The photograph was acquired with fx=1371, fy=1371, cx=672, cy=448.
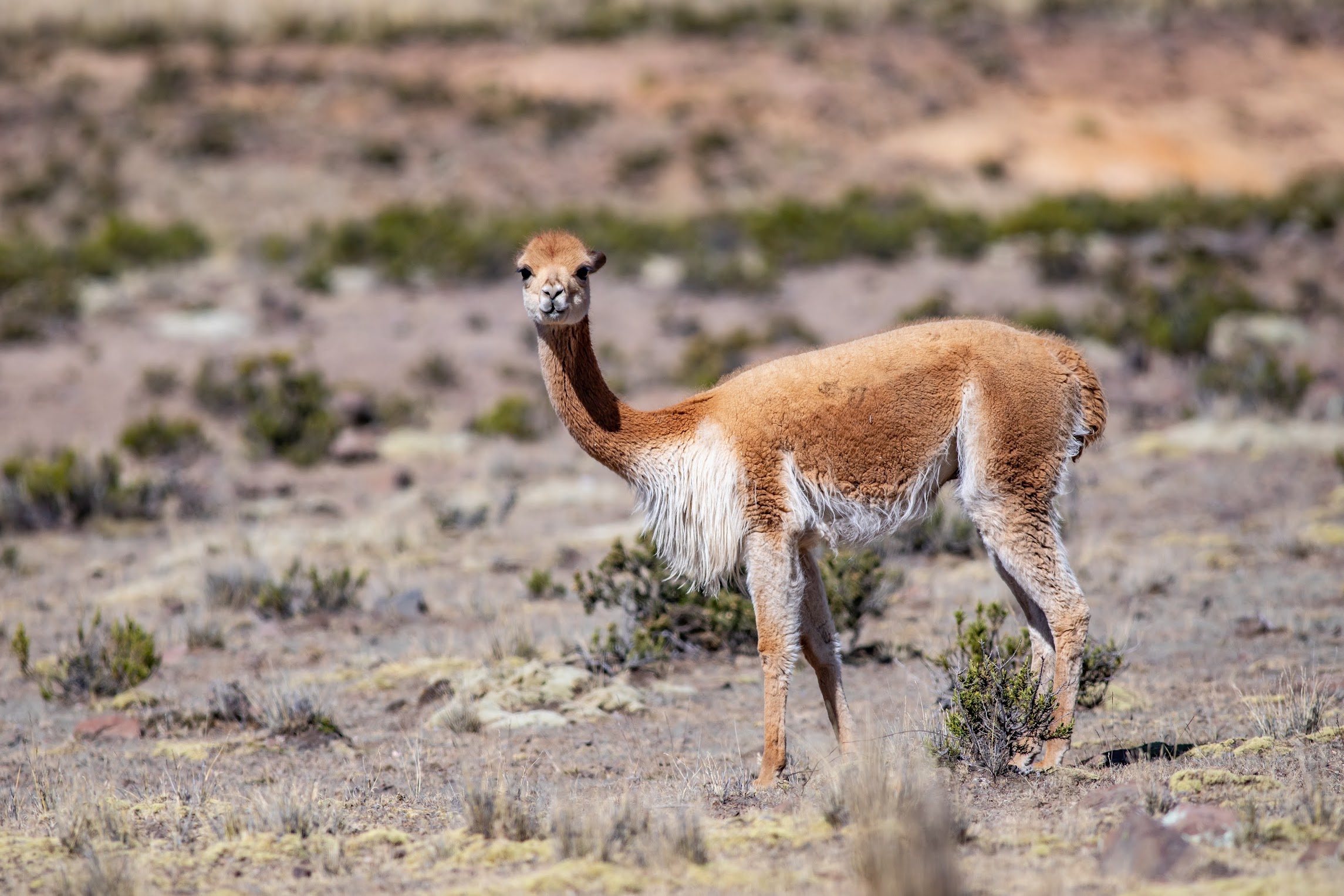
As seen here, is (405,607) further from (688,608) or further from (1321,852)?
(1321,852)

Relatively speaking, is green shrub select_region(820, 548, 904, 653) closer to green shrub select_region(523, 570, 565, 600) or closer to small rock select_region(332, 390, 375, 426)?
green shrub select_region(523, 570, 565, 600)

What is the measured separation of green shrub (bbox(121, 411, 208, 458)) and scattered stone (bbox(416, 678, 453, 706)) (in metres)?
8.81

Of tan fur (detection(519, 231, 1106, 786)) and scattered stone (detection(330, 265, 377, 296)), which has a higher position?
scattered stone (detection(330, 265, 377, 296))

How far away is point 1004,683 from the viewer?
546cm

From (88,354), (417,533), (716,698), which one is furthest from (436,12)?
(716,698)

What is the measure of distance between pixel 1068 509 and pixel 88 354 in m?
13.1

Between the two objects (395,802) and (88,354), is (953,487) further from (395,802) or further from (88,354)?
(88,354)

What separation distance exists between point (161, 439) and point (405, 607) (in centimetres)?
713

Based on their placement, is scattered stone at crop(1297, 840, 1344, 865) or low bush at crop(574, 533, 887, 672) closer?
scattered stone at crop(1297, 840, 1344, 865)

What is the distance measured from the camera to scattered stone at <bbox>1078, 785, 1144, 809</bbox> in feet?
15.6

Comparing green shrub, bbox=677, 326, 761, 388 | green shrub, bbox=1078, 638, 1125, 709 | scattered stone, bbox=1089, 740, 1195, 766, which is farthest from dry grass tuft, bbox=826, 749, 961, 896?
green shrub, bbox=677, 326, 761, 388

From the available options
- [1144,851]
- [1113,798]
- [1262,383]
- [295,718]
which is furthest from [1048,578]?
[1262,383]

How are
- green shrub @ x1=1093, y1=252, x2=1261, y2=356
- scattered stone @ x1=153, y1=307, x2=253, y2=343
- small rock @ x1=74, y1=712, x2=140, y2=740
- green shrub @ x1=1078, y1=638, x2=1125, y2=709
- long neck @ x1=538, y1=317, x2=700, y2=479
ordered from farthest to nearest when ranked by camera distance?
scattered stone @ x1=153, y1=307, x2=253, y2=343, green shrub @ x1=1093, y1=252, x2=1261, y2=356, small rock @ x1=74, y1=712, x2=140, y2=740, green shrub @ x1=1078, y1=638, x2=1125, y2=709, long neck @ x1=538, y1=317, x2=700, y2=479

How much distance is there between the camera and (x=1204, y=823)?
4.29 meters
